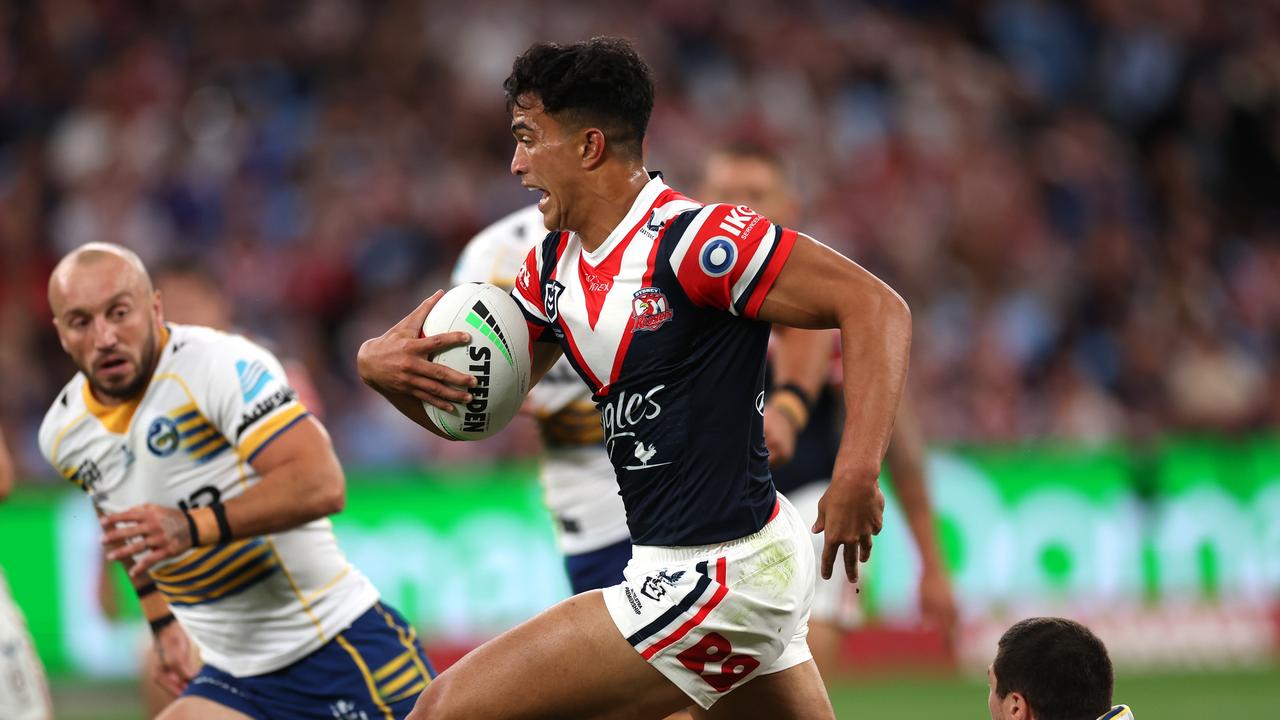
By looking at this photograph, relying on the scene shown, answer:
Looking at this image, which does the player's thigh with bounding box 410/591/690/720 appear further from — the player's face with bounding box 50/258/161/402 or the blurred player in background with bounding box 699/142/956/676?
the blurred player in background with bounding box 699/142/956/676

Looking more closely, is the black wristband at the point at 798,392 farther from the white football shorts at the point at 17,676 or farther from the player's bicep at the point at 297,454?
the white football shorts at the point at 17,676

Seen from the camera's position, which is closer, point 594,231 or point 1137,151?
point 594,231

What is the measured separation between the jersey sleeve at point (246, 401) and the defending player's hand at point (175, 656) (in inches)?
30.4

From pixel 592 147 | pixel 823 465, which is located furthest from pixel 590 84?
pixel 823 465

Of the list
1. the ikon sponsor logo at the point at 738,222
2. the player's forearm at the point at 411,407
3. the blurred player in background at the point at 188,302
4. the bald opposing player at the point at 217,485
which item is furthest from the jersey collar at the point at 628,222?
Answer: the blurred player in background at the point at 188,302

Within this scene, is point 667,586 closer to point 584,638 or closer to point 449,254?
point 584,638

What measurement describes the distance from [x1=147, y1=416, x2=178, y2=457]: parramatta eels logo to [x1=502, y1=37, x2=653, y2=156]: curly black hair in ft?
6.05

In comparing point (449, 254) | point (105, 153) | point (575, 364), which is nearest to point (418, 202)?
point (449, 254)

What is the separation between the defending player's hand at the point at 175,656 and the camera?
588 centimetres

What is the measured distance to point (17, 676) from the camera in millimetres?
5852

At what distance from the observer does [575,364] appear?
15.5 feet

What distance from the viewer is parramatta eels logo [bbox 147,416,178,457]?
5.67 meters

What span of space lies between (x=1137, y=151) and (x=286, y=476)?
43.5 feet

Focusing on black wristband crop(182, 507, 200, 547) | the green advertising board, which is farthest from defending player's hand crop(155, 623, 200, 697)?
the green advertising board
